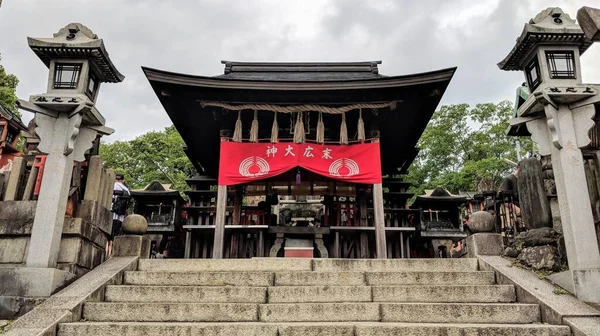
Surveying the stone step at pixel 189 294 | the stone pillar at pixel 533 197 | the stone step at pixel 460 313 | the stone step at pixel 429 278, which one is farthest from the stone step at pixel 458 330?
the stone pillar at pixel 533 197

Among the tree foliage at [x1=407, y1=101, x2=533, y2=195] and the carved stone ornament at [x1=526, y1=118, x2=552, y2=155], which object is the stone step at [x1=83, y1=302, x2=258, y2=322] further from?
the tree foliage at [x1=407, y1=101, x2=533, y2=195]

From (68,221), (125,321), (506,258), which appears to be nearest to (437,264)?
(506,258)

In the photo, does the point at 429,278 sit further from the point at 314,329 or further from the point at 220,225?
the point at 220,225

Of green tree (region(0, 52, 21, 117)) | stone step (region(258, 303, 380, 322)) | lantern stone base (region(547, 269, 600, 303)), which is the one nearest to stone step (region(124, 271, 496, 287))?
stone step (region(258, 303, 380, 322))

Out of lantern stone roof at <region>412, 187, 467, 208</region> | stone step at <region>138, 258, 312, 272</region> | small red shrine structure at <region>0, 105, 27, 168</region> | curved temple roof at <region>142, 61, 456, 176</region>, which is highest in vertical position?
small red shrine structure at <region>0, 105, 27, 168</region>

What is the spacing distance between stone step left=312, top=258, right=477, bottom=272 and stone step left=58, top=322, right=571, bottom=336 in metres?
1.61

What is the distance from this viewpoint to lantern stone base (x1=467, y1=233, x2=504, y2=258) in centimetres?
586

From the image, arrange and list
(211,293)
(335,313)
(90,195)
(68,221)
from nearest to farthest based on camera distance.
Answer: (335,313), (211,293), (68,221), (90,195)

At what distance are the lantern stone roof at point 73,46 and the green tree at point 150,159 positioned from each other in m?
22.9

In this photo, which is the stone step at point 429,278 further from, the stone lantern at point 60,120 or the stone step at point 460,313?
the stone lantern at point 60,120

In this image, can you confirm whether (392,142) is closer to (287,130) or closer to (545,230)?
(287,130)

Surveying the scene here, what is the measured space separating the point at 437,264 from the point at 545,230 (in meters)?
1.57

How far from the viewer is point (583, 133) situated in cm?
497

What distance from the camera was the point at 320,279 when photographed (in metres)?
5.20
